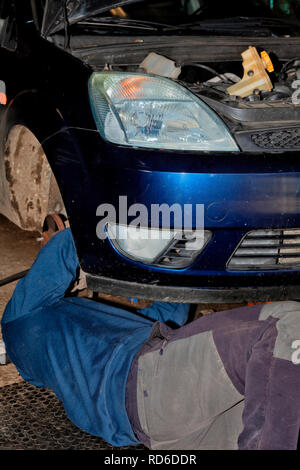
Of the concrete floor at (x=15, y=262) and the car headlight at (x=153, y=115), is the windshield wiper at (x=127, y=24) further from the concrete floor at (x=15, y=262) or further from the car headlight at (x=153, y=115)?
the concrete floor at (x=15, y=262)

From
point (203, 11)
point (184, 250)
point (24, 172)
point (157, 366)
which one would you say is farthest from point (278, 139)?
point (203, 11)

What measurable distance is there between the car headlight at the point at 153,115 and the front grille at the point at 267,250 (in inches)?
13.3

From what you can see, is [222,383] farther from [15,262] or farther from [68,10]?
[15,262]

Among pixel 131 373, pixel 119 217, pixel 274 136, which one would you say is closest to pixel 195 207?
pixel 119 217

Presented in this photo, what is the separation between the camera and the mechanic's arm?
216cm

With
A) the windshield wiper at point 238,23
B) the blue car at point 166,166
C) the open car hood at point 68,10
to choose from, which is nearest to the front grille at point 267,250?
the blue car at point 166,166

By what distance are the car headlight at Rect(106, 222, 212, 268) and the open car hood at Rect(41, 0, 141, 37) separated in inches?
37.7

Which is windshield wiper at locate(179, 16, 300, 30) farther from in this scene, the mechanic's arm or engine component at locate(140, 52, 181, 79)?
the mechanic's arm

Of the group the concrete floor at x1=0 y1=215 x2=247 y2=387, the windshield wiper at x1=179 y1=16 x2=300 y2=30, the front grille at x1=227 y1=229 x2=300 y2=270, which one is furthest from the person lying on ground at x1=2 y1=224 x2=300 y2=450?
the windshield wiper at x1=179 y1=16 x2=300 y2=30

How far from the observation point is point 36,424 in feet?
6.85

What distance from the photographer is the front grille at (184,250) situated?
2.11m

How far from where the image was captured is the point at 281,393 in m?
1.36
